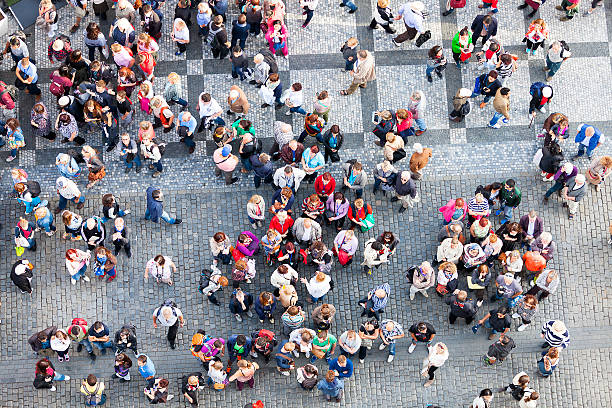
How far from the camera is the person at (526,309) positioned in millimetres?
17000

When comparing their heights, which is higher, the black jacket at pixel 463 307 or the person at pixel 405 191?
the person at pixel 405 191

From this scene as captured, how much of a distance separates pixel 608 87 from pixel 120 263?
40.2 feet

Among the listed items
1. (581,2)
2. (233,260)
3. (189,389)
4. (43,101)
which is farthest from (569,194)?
(43,101)

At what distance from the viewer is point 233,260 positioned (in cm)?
1855

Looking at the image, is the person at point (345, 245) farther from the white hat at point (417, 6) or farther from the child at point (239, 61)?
Result: the white hat at point (417, 6)

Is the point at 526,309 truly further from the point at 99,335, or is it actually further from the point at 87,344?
the point at 87,344

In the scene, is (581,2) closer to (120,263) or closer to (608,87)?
(608,87)

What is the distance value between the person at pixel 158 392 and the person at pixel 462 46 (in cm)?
1015

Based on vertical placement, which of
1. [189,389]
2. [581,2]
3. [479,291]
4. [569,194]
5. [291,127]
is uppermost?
[581,2]

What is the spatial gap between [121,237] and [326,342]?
493 cm

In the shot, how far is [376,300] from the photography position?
17156mm

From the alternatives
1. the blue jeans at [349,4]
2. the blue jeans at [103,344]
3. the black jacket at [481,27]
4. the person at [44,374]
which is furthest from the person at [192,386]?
the black jacket at [481,27]

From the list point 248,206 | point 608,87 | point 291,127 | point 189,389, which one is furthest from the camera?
point 608,87

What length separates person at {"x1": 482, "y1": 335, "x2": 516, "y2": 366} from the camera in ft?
55.5
